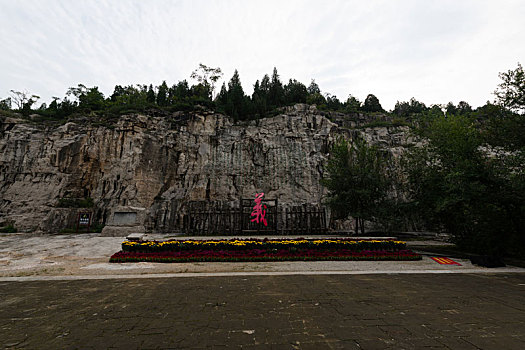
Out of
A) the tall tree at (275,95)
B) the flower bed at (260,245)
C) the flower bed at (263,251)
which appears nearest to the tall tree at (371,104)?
the tall tree at (275,95)

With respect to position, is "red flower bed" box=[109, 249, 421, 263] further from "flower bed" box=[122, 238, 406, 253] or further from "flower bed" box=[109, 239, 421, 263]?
"flower bed" box=[122, 238, 406, 253]

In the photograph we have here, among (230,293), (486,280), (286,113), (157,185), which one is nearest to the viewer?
(230,293)

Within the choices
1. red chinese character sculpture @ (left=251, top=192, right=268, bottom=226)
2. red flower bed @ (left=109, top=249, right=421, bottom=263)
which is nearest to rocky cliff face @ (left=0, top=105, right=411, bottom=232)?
red chinese character sculpture @ (left=251, top=192, right=268, bottom=226)

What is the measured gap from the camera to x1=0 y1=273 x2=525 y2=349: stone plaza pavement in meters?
3.50

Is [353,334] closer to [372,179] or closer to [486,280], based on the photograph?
[486,280]

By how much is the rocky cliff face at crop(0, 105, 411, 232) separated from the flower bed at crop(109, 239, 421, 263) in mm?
12731

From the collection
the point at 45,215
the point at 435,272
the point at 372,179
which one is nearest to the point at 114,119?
the point at 45,215

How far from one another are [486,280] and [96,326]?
10.6m

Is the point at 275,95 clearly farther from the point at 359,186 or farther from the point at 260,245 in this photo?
the point at 260,245

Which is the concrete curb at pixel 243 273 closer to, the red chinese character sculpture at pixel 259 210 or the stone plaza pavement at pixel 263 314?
the stone plaza pavement at pixel 263 314

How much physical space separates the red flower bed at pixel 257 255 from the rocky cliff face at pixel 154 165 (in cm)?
1318

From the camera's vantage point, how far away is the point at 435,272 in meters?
8.52

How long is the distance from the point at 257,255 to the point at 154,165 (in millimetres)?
20265

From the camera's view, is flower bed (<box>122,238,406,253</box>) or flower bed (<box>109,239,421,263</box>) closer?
flower bed (<box>109,239,421,263</box>)
